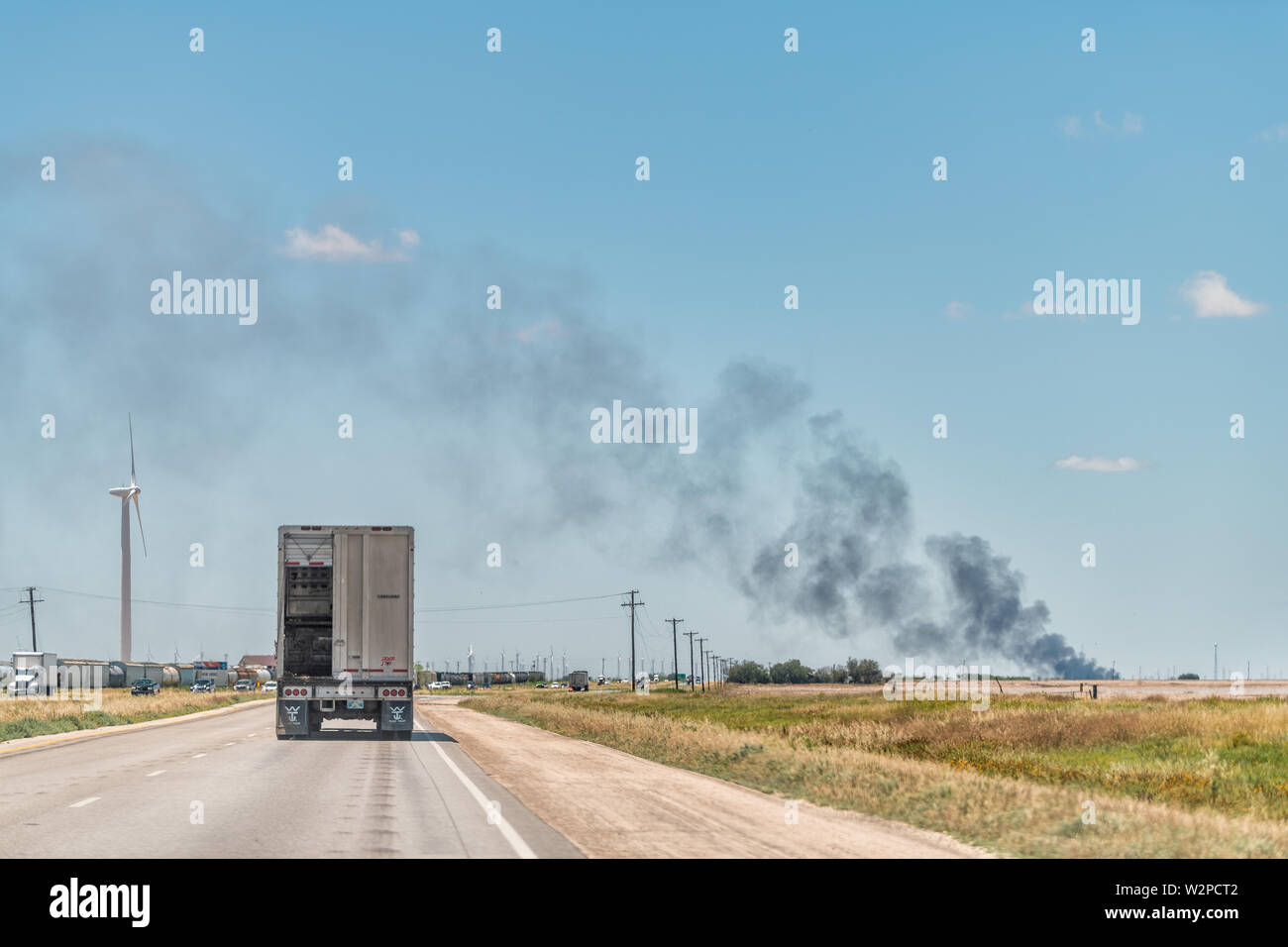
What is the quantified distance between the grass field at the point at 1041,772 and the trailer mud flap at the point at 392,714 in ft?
19.9

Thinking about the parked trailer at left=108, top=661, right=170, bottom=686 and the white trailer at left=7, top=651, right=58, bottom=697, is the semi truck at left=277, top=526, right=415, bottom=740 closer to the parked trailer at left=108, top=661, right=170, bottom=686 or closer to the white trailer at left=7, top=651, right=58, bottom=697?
the white trailer at left=7, top=651, right=58, bottom=697

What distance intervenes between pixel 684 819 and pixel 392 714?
60.7ft

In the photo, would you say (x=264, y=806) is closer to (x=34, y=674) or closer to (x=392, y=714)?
(x=392, y=714)

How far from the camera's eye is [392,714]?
3366 cm

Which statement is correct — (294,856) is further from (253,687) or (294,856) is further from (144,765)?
(253,687)

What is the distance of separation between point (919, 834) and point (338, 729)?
26.2 meters

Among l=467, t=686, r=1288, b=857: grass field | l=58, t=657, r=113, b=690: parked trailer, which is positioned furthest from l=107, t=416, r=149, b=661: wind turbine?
l=467, t=686, r=1288, b=857: grass field

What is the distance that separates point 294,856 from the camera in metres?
12.3

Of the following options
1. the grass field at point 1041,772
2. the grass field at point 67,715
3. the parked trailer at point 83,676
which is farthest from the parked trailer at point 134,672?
the grass field at point 1041,772

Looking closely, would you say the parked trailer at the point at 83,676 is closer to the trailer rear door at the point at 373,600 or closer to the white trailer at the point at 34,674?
the white trailer at the point at 34,674

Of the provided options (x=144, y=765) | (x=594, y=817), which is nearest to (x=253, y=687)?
(x=144, y=765)

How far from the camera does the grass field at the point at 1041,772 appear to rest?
15039 millimetres
